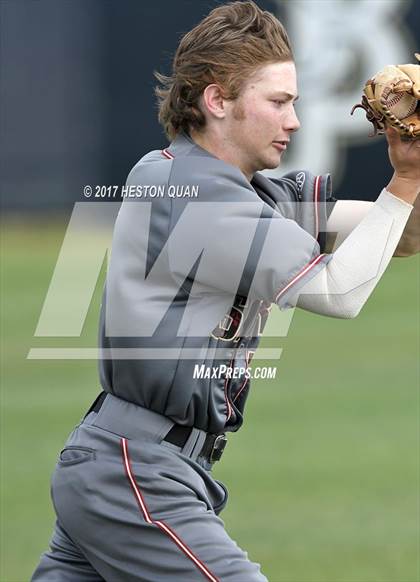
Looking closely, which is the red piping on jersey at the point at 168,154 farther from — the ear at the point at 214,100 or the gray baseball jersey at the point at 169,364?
the ear at the point at 214,100

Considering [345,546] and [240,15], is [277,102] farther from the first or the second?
[345,546]

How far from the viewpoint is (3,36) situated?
14242 millimetres

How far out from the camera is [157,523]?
3.09 m

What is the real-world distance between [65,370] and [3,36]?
5.48 m

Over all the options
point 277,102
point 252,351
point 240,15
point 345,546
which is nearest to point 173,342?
point 252,351

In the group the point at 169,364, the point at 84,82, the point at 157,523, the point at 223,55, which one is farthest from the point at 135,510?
the point at 84,82

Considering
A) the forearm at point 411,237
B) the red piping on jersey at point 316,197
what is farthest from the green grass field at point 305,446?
the red piping on jersey at point 316,197

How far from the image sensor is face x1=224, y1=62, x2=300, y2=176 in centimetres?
325

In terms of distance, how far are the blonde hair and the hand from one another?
1.22ft

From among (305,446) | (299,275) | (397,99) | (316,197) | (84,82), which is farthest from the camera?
(84,82)

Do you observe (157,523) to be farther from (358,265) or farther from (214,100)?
(214,100)

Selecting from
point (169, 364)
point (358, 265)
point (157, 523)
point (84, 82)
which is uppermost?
point (358, 265)

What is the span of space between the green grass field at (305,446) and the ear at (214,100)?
8.01 feet

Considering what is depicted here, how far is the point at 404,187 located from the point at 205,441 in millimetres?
775
